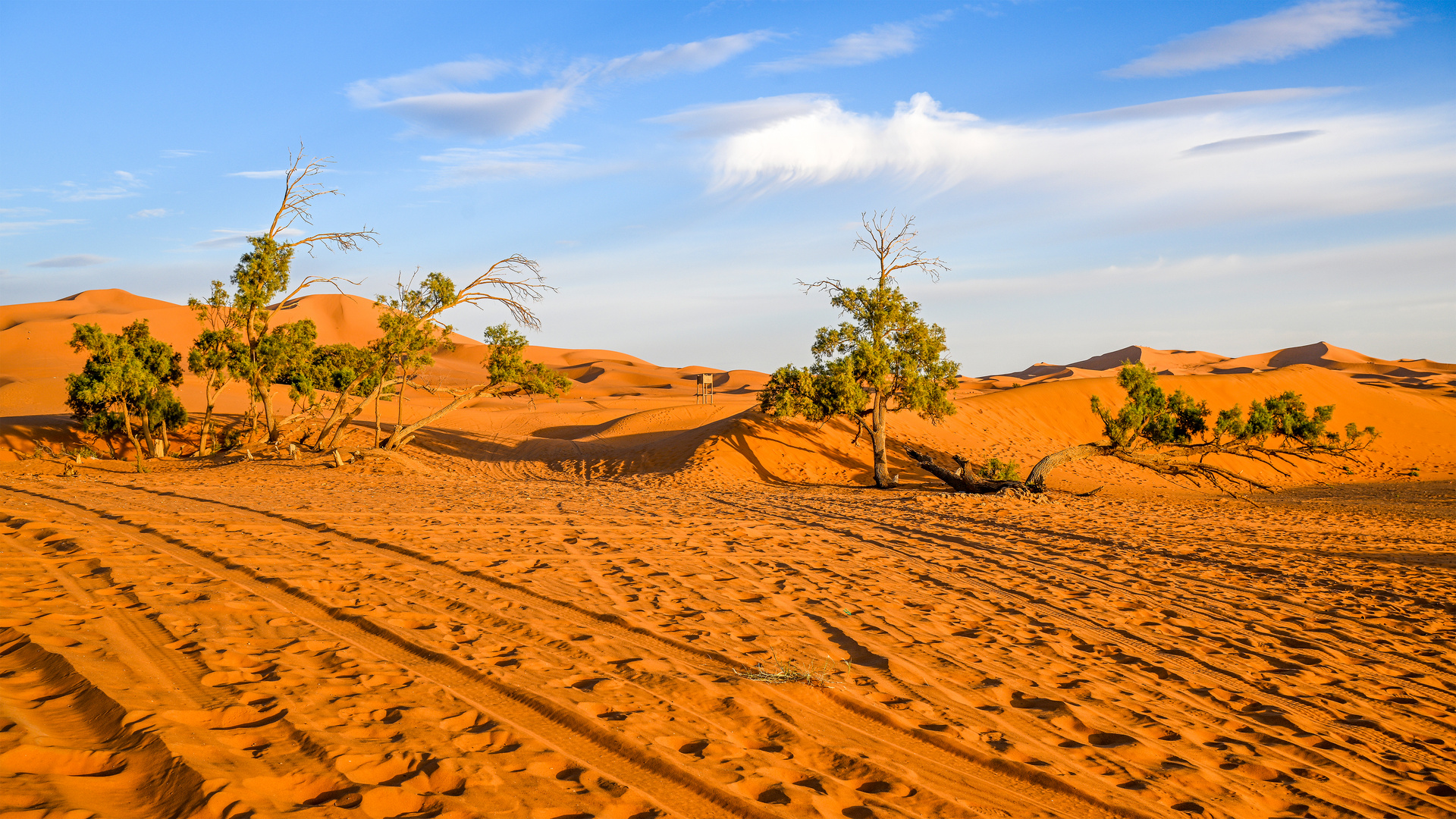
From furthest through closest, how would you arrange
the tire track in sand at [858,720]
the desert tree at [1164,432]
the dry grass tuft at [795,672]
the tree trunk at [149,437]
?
the tree trunk at [149,437] < the desert tree at [1164,432] < the dry grass tuft at [795,672] < the tire track in sand at [858,720]

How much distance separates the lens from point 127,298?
7981cm

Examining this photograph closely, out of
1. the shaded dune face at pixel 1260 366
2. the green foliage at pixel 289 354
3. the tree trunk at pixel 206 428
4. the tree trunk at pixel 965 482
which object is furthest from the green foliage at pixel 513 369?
the shaded dune face at pixel 1260 366

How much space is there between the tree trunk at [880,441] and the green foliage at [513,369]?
9.14m

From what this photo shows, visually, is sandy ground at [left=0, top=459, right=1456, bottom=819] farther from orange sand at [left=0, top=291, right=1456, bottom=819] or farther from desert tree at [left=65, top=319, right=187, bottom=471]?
desert tree at [left=65, top=319, right=187, bottom=471]

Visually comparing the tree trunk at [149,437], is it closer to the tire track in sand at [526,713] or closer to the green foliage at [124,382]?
the green foliage at [124,382]

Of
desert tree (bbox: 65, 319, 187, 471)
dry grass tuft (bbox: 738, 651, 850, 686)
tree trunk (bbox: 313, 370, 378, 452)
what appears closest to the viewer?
dry grass tuft (bbox: 738, 651, 850, 686)

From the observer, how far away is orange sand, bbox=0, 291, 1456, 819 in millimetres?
3293

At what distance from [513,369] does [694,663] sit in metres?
18.3

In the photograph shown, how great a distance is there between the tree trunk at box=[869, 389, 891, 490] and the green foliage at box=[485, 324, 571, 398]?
914 cm

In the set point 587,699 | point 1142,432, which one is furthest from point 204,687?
point 1142,432

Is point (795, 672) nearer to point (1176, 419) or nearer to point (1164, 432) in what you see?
point (1164, 432)

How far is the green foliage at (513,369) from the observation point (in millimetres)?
21875

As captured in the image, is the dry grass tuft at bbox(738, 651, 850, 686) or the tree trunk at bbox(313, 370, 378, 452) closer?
the dry grass tuft at bbox(738, 651, 850, 686)

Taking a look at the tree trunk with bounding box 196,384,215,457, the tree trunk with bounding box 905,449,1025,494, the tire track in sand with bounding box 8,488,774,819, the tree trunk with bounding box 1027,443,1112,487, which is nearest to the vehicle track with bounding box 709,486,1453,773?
the tire track in sand with bounding box 8,488,774,819
